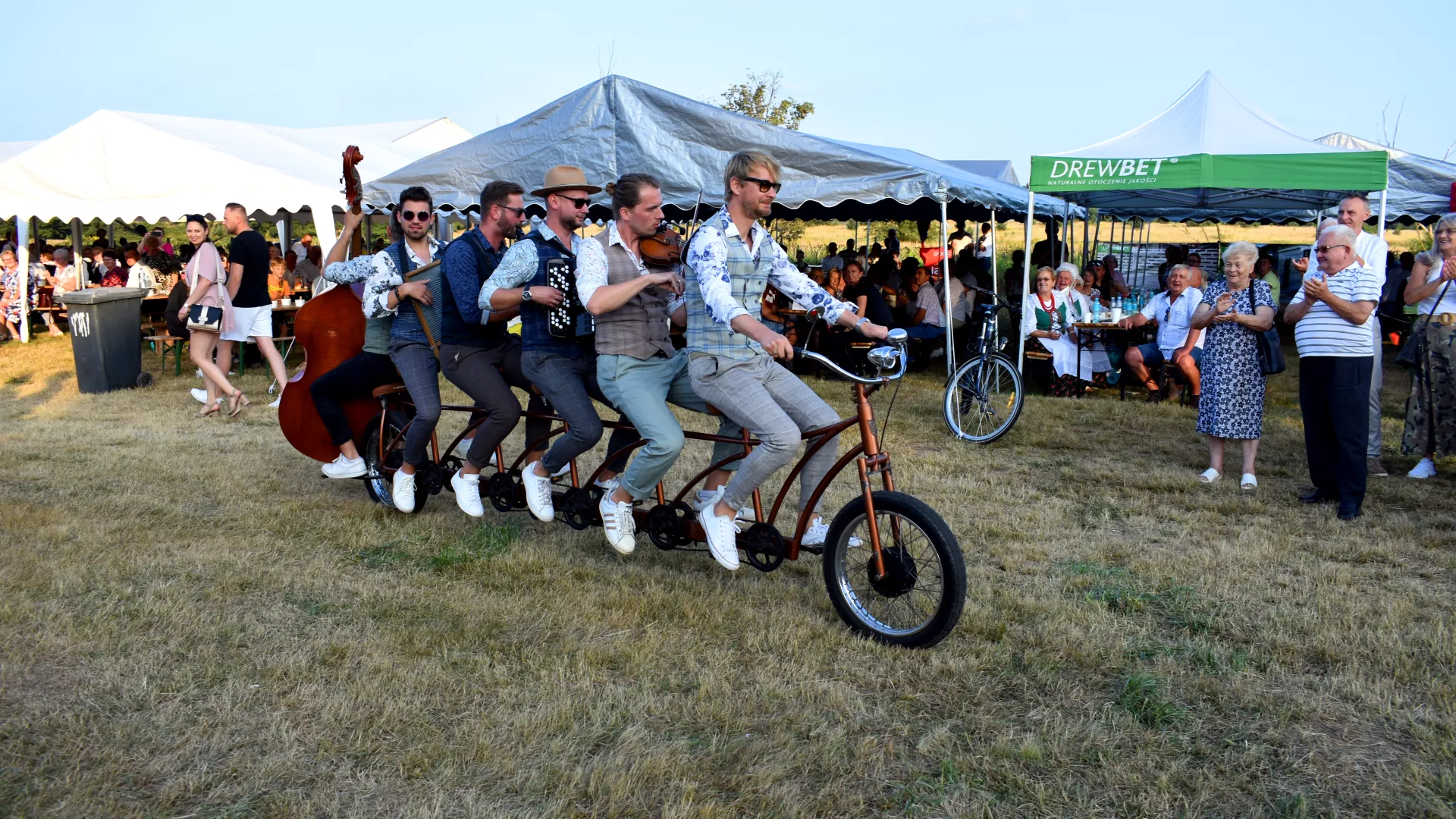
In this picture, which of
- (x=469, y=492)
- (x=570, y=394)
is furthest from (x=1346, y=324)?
(x=469, y=492)

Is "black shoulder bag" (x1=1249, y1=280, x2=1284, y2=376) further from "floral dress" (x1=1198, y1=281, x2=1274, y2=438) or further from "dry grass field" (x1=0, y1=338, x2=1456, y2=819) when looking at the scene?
"dry grass field" (x1=0, y1=338, x2=1456, y2=819)

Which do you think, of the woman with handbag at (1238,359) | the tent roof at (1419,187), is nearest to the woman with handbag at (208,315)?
the woman with handbag at (1238,359)

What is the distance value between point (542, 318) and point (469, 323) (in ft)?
1.65

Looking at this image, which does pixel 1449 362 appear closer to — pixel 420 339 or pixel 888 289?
pixel 420 339

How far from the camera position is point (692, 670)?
388 cm

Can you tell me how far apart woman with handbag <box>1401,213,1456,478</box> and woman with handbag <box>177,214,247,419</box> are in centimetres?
920

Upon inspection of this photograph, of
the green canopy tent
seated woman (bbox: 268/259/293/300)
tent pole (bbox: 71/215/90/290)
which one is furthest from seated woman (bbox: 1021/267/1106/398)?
tent pole (bbox: 71/215/90/290)

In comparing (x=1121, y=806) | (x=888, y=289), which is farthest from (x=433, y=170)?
(x=1121, y=806)

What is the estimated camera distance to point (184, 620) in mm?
4270

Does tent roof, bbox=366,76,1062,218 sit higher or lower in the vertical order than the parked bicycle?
higher

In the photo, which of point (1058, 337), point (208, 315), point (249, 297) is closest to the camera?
point (208, 315)

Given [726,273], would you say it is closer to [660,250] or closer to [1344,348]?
[660,250]

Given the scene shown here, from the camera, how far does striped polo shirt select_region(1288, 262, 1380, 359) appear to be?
5.98 meters

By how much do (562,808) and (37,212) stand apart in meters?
15.0
